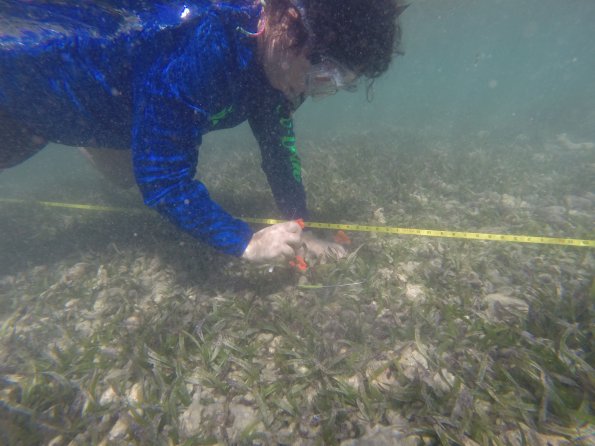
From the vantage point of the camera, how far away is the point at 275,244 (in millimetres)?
2684

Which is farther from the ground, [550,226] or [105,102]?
[105,102]

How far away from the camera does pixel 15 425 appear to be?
2.05 metres

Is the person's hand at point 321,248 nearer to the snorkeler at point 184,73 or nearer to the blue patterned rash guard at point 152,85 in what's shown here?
the snorkeler at point 184,73

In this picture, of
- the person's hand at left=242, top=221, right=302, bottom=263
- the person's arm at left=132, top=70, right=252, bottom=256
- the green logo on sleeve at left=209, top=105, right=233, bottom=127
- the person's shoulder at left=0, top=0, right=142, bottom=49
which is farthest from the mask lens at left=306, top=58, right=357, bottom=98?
the person's shoulder at left=0, top=0, right=142, bottom=49

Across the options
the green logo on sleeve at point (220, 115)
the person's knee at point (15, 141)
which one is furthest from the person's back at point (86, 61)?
the green logo on sleeve at point (220, 115)

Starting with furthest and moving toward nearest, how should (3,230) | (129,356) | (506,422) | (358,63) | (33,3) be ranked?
(3,230)
(33,3)
(129,356)
(358,63)
(506,422)

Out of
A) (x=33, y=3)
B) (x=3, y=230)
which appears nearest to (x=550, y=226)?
(x=33, y=3)

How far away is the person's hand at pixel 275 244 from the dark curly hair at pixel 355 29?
147cm

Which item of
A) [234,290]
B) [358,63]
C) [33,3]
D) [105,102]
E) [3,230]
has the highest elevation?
[33,3]

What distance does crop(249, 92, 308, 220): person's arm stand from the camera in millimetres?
3463

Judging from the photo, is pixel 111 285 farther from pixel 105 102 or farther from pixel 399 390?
pixel 399 390

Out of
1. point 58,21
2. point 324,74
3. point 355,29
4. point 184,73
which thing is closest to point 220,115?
point 184,73

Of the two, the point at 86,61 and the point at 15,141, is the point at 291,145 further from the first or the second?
the point at 15,141

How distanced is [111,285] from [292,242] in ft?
9.44
